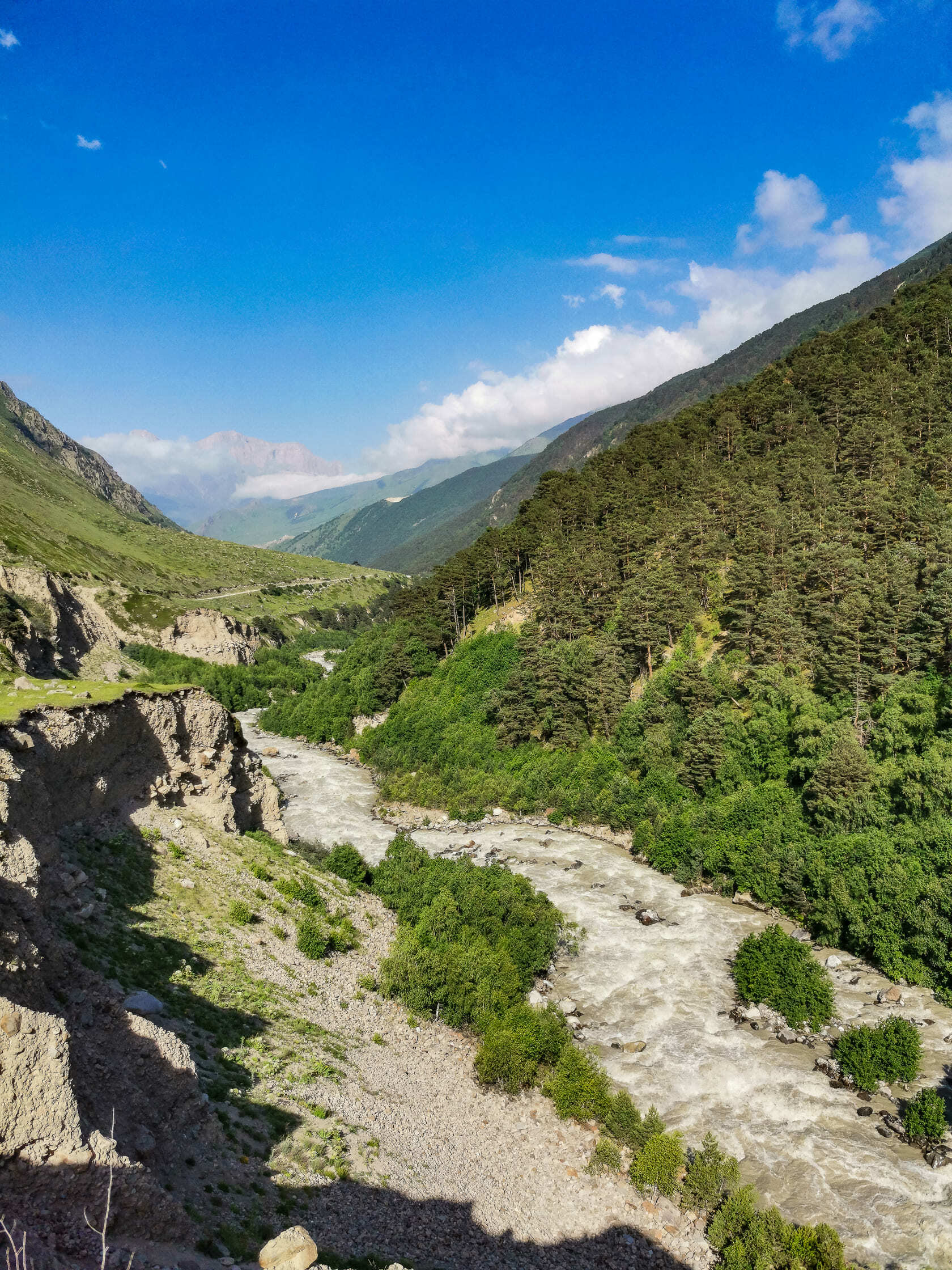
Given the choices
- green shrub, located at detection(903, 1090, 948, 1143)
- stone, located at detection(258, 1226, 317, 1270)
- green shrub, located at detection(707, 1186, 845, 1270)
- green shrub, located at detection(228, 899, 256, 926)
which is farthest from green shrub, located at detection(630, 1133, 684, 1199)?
green shrub, located at detection(228, 899, 256, 926)

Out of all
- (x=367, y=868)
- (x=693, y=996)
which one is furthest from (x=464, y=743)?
(x=693, y=996)

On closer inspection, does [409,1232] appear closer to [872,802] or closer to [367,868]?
[367,868]

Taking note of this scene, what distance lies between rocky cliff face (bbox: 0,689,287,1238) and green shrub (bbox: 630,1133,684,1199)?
16.7 m

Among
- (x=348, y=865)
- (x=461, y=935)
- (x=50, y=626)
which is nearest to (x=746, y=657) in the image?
(x=461, y=935)

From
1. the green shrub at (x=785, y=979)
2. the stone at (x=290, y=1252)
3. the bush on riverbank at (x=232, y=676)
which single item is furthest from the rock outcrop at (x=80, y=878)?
the bush on riverbank at (x=232, y=676)

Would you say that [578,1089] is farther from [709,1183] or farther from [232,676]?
[232,676]

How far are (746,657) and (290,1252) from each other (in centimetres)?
5605

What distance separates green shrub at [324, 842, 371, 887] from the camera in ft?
153

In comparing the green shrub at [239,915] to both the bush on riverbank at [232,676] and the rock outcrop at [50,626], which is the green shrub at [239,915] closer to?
the rock outcrop at [50,626]

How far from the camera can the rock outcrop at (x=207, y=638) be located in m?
124

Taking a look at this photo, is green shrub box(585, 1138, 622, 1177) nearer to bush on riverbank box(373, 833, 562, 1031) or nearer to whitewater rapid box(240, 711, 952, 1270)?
whitewater rapid box(240, 711, 952, 1270)

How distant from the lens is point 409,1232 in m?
19.4

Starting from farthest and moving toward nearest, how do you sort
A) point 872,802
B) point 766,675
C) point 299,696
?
point 299,696 < point 766,675 < point 872,802

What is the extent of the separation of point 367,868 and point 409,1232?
99.4ft
